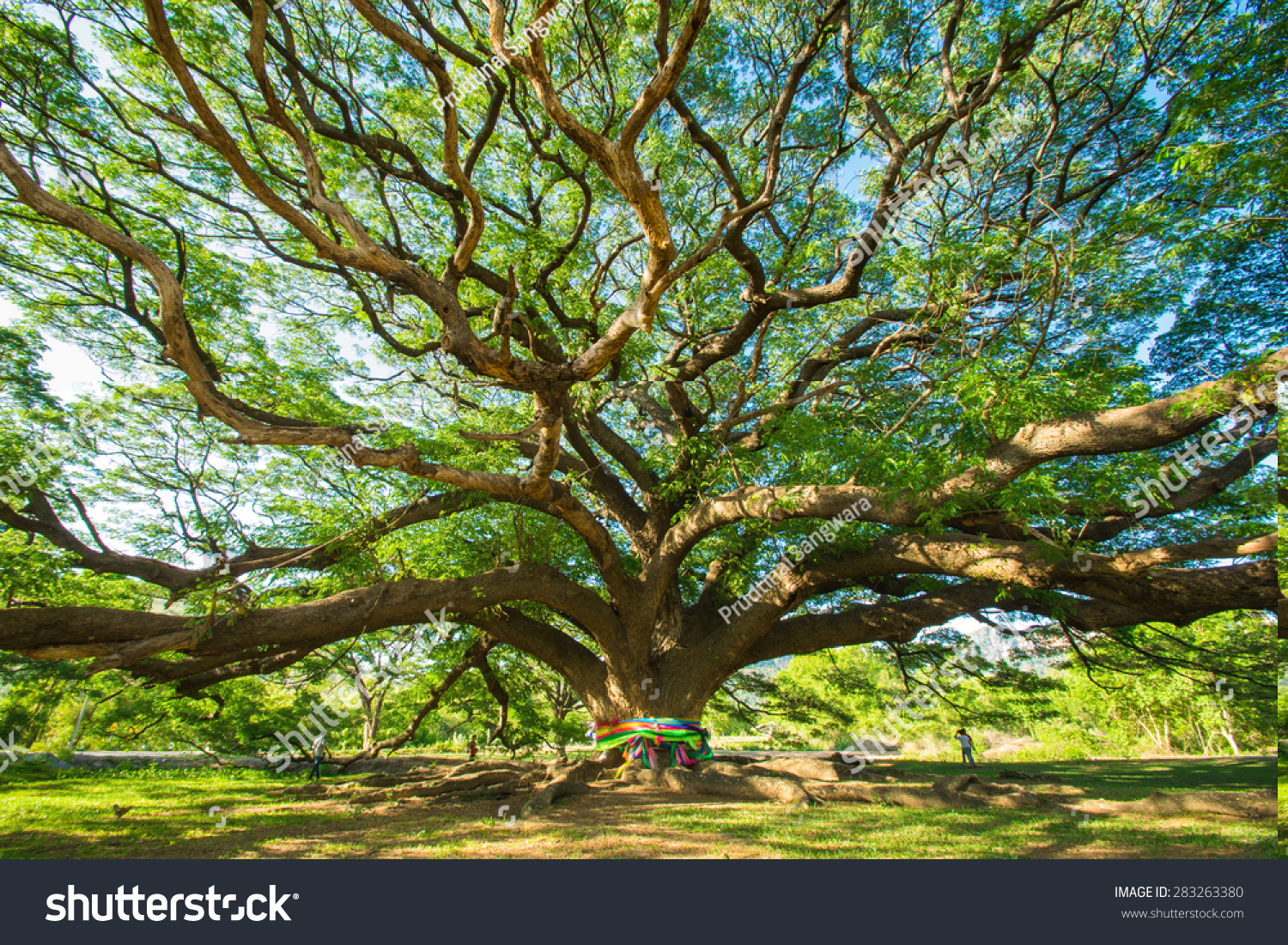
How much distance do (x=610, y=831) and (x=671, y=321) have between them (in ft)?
24.8

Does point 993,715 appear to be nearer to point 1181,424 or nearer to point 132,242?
point 1181,424

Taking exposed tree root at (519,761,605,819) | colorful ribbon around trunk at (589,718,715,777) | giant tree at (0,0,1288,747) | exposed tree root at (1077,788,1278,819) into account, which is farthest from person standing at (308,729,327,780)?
exposed tree root at (1077,788,1278,819)

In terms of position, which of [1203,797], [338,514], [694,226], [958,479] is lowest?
[1203,797]

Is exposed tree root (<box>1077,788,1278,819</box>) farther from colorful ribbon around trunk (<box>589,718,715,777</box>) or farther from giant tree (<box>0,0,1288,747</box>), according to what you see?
colorful ribbon around trunk (<box>589,718,715,777</box>)

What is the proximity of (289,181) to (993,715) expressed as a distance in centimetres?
1318

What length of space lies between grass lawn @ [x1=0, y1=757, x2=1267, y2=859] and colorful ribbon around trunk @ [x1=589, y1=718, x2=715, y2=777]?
2.37 feet

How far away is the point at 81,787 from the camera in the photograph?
28.2ft

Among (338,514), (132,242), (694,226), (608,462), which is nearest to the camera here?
(132,242)

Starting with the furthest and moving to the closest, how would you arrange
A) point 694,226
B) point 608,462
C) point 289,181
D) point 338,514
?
point 608,462 < point 694,226 < point 338,514 < point 289,181

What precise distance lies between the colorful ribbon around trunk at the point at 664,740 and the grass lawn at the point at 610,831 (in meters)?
0.72

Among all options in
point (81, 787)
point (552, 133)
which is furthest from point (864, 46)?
point (81, 787)

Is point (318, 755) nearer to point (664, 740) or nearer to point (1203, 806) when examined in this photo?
point (664, 740)

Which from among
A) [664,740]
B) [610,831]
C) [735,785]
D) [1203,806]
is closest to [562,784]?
[664,740]

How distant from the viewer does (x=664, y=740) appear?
294 inches
